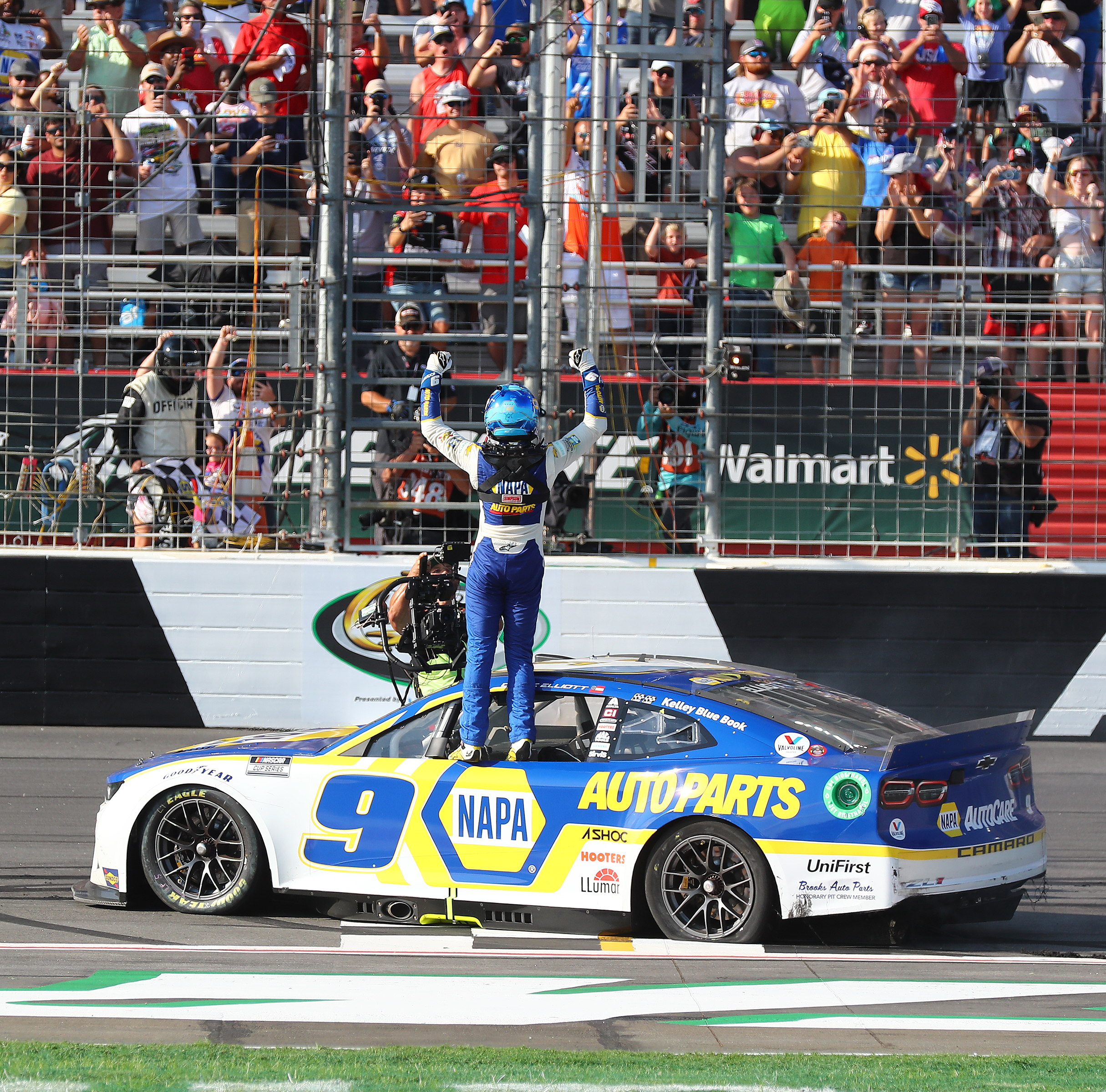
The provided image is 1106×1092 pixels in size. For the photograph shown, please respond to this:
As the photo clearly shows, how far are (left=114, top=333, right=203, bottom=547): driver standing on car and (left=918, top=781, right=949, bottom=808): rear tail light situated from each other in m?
6.78

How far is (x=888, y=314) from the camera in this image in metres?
11.3

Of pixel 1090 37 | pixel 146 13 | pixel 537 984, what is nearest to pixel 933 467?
pixel 1090 37

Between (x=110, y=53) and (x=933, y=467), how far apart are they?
726 centimetres

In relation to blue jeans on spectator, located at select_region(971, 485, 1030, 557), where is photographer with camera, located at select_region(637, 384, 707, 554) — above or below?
above

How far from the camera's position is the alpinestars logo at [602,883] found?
5984mm

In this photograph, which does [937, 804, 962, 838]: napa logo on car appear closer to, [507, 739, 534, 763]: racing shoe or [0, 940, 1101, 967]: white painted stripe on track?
[0, 940, 1101, 967]: white painted stripe on track

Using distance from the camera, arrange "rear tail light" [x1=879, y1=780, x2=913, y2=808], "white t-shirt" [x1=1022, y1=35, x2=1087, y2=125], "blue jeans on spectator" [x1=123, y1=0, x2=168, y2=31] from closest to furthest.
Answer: "rear tail light" [x1=879, y1=780, x2=913, y2=808] < "white t-shirt" [x1=1022, y1=35, x2=1087, y2=125] < "blue jeans on spectator" [x1=123, y1=0, x2=168, y2=31]

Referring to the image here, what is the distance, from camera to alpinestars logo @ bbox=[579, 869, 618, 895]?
5.98 m

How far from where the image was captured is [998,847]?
5.91 m

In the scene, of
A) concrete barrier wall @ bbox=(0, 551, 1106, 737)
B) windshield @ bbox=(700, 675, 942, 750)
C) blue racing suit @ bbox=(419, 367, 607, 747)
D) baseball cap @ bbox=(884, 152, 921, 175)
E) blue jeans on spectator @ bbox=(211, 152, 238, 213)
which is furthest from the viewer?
blue jeans on spectator @ bbox=(211, 152, 238, 213)

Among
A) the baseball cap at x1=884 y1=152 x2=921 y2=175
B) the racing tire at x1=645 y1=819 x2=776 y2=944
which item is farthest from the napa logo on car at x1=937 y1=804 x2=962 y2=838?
the baseball cap at x1=884 y1=152 x2=921 y2=175

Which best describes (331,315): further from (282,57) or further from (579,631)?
(579,631)

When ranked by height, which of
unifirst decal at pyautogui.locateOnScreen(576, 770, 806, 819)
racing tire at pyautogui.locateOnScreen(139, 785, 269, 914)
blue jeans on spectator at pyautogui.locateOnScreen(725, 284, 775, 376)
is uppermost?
blue jeans on spectator at pyautogui.locateOnScreen(725, 284, 775, 376)

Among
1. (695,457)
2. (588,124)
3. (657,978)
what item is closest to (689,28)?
(588,124)
